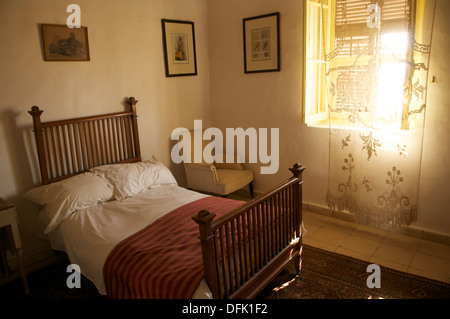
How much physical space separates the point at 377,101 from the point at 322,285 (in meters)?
1.64

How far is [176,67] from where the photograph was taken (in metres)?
4.04

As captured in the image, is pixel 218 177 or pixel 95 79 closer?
pixel 95 79

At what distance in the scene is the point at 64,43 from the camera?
3.05m

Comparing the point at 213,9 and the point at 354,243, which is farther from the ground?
the point at 213,9

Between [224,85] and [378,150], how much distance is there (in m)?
2.02

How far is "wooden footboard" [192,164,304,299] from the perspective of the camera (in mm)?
1896

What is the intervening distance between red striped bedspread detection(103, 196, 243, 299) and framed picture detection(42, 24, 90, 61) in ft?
5.56

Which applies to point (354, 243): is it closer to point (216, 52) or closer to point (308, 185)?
point (308, 185)

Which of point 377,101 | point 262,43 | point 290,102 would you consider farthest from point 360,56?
point 262,43

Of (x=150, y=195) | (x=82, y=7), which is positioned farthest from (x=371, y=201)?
(x=82, y=7)

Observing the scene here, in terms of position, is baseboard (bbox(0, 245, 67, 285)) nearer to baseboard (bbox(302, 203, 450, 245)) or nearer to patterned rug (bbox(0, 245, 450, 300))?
patterned rug (bbox(0, 245, 450, 300))

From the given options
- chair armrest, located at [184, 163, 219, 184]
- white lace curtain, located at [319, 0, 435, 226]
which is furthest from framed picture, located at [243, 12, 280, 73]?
chair armrest, located at [184, 163, 219, 184]

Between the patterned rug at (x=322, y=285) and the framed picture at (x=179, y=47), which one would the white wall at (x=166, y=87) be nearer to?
the framed picture at (x=179, y=47)

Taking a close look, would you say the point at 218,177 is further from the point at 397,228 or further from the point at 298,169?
the point at 397,228
